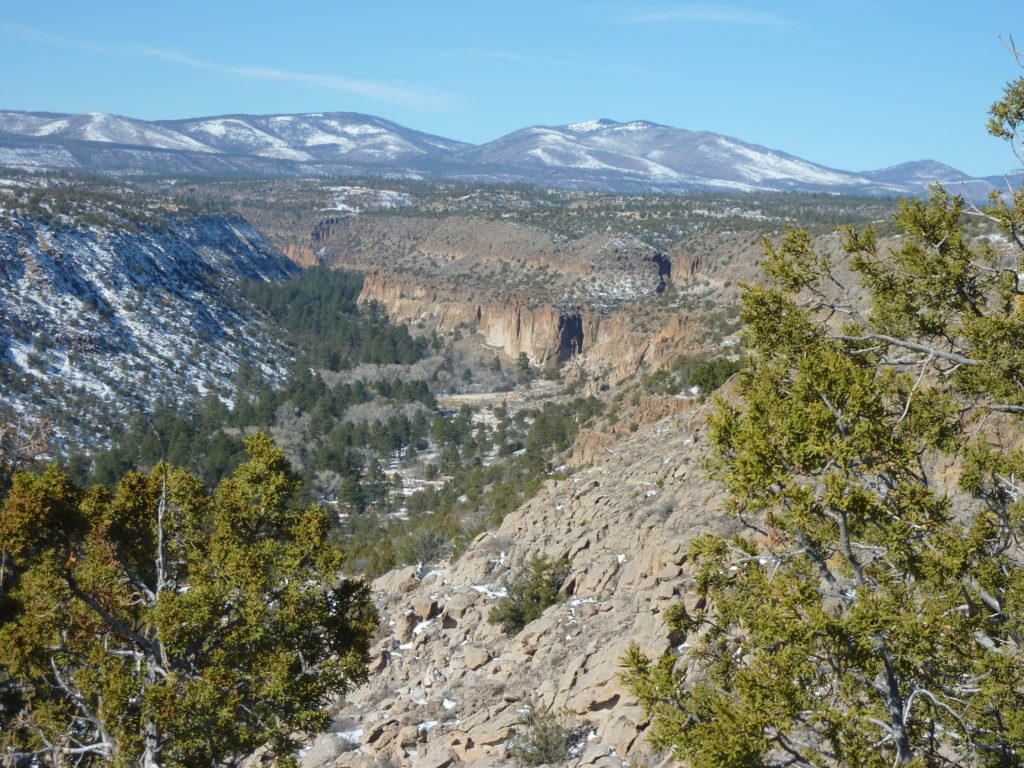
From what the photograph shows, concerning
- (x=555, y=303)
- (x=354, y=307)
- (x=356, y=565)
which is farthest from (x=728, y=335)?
(x=354, y=307)

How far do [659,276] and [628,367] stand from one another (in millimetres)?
30543

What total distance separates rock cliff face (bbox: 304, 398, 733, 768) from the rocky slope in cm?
3811

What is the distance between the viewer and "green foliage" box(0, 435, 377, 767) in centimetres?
928

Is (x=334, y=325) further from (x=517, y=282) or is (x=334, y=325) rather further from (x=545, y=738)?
(x=545, y=738)

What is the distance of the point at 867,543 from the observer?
25.2 ft

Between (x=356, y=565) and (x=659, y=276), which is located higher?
(x=659, y=276)

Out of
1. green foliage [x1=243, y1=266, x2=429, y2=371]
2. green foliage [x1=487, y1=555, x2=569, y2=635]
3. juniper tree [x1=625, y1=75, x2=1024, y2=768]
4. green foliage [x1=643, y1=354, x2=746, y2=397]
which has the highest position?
juniper tree [x1=625, y1=75, x2=1024, y2=768]

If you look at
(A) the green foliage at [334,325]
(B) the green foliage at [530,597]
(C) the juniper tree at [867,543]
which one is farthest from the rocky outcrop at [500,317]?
(C) the juniper tree at [867,543]

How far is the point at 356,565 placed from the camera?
29.2 m

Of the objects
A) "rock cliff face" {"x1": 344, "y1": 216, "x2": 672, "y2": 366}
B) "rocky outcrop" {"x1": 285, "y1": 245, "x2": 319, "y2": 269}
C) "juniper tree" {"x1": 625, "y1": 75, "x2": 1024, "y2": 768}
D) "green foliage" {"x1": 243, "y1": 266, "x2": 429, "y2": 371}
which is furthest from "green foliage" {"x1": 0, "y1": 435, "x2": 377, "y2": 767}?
"rocky outcrop" {"x1": 285, "y1": 245, "x2": 319, "y2": 269}

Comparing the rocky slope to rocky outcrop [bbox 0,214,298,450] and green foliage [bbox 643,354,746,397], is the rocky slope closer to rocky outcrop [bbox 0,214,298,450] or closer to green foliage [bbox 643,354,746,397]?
rocky outcrop [bbox 0,214,298,450]

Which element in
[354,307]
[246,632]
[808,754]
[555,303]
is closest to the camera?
[808,754]

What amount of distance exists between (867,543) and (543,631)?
30.4ft

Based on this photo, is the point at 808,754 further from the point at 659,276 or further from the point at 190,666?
the point at 659,276
